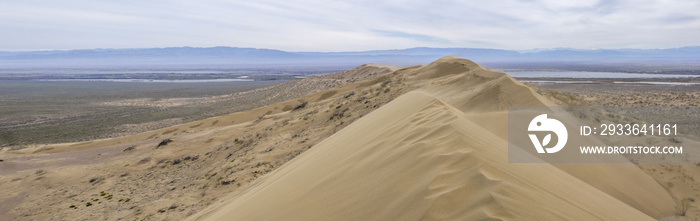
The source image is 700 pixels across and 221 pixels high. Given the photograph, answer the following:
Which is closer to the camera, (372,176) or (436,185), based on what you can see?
(436,185)

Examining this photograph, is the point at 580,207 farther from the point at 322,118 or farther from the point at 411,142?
the point at 322,118

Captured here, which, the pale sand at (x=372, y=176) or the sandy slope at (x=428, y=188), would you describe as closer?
the sandy slope at (x=428, y=188)

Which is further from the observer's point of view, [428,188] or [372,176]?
[372,176]

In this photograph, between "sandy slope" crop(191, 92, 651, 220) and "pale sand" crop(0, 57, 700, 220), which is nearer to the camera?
"sandy slope" crop(191, 92, 651, 220)

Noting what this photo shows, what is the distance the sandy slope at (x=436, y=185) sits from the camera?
10.3 feet

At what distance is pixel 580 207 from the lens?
11.5 ft

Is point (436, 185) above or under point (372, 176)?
above

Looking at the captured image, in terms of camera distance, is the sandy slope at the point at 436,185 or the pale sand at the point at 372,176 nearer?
the sandy slope at the point at 436,185

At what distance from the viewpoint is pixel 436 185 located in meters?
3.45

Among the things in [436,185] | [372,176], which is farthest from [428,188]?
[372,176]

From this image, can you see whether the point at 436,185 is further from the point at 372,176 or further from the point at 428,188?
the point at 372,176

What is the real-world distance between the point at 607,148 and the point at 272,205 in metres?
7.26

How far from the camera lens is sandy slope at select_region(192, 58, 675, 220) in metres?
3.14

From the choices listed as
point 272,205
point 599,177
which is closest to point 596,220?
point 272,205
